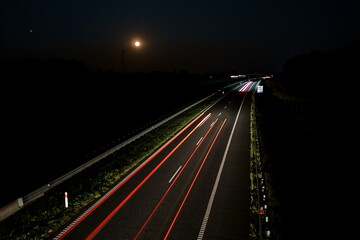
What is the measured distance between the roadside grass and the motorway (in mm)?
606

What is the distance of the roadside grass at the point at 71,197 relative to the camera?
33.9ft

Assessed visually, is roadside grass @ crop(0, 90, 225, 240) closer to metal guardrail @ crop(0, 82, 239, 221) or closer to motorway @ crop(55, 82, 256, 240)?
metal guardrail @ crop(0, 82, 239, 221)

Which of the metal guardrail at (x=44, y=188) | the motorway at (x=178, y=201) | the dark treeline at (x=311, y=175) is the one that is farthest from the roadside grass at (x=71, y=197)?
the dark treeline at (x=311, y=175)

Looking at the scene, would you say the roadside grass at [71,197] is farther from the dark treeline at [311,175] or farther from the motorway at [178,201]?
the dark treeline at [311,175]

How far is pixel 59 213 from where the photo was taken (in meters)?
11.5

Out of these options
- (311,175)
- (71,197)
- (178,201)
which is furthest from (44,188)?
(311,175)

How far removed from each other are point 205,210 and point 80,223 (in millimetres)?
5715

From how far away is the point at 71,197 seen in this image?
12.9m

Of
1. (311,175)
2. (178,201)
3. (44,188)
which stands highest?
(44,188)

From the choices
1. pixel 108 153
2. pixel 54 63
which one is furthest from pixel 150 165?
pixel 54 63

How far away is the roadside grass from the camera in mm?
10336

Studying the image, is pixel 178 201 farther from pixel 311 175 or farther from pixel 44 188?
pixel 311 175

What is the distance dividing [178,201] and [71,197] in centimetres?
572

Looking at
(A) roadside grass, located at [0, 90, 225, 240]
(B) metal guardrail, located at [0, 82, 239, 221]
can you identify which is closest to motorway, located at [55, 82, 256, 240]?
(A) roadside grass, located at [0, 90, 225, 240]
